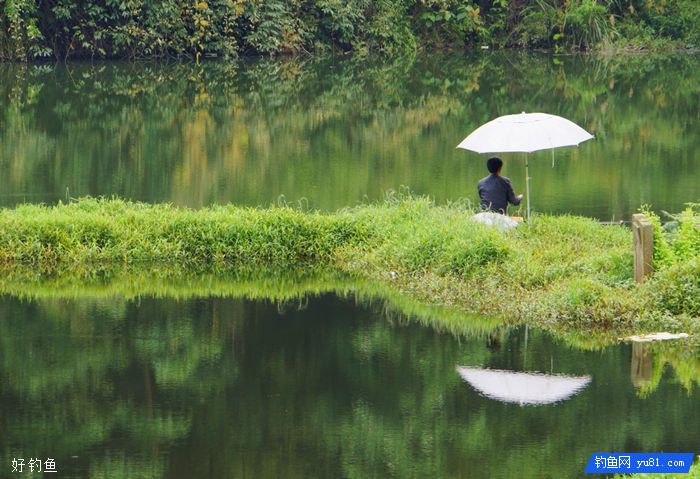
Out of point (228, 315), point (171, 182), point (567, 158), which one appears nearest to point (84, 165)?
point (171, 182)

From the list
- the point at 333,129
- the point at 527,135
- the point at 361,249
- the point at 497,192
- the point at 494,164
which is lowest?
the point at 361,249

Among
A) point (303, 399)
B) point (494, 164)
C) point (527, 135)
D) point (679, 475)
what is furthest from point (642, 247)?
point (679, 475)

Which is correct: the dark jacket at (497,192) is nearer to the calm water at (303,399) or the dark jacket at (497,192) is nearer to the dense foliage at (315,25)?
the calm water at (303,399)

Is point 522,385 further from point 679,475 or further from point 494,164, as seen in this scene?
point 494,164

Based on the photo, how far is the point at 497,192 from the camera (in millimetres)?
12766

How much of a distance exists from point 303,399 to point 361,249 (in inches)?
156

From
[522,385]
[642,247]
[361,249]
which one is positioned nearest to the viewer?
[522,385]

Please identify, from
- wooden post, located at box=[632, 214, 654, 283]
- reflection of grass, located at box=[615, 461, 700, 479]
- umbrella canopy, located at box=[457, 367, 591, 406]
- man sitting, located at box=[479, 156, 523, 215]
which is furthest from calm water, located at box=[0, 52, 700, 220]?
reflection of grass, located at box=[615, 461, 700, 479]

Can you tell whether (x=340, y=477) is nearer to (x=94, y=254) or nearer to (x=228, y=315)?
(x=228, y=315)

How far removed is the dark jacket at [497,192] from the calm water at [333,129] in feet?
8.42

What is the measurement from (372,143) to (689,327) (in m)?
12.6

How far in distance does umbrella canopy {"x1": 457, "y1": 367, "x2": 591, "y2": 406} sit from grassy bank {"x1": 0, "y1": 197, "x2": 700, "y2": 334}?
49.0 inches

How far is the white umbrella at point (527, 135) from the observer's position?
12352 mm

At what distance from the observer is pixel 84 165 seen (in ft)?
63.7
